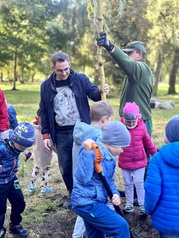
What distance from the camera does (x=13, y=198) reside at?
398 centimetres

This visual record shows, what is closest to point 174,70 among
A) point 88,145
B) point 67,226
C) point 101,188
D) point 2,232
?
point 67,226

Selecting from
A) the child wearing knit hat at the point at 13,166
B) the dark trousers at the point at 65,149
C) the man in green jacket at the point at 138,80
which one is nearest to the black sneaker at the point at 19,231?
the child wearing knit hat at the point at 13,166

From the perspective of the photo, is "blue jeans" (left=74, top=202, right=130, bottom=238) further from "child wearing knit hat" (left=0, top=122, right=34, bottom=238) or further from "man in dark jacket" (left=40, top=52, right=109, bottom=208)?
"man in dark jacket" (left=40, top=52, right=109, bottom=208)

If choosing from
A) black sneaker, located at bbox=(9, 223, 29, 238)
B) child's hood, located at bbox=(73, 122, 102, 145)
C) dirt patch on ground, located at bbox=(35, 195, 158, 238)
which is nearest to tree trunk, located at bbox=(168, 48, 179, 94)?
dirt patch on ground, located at bbox=(35, 195, 158, 238)

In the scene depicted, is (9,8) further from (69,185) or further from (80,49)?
(69,185)

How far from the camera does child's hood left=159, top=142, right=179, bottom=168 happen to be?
2.79 m

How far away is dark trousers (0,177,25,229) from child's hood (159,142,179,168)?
1804 millimetres

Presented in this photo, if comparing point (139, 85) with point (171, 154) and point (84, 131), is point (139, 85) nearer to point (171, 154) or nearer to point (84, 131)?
point (84, 131)

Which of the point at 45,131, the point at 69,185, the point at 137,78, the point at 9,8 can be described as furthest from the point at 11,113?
the point at 9,8

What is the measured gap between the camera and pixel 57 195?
17.7 feet

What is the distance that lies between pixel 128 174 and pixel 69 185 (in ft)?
2.73

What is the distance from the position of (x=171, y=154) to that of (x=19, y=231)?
86.6 inches

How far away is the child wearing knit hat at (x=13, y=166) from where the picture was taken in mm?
3518

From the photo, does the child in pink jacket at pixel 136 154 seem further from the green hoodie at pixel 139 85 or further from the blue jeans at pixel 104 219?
the blue jeans at pixel 104 219
